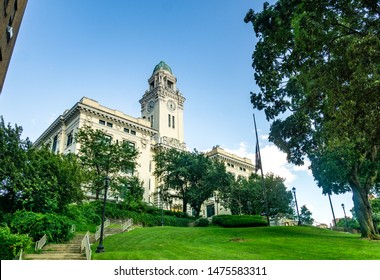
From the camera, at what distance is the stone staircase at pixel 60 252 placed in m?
Answer: 16.1

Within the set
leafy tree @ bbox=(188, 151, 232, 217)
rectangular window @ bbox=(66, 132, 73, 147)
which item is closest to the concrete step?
leafy tree @ bbox=(188, 151, 232, 217)

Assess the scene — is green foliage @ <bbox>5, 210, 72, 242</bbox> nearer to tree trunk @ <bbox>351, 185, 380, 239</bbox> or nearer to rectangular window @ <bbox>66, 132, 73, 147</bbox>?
tree trunk @ <bbox>351, 185, 380, 239</bbox>

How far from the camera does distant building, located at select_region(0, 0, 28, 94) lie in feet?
49.3

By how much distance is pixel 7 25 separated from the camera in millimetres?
16234

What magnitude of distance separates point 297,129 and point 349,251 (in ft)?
35.7

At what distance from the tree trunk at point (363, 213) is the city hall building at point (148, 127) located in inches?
1214

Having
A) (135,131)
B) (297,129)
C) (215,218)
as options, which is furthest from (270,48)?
(135,131)

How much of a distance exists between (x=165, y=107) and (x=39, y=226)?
5294 centimetres

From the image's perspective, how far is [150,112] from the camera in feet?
241

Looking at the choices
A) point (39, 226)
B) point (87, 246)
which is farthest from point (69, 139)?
point (87, 246)

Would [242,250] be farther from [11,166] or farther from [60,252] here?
[11,166]

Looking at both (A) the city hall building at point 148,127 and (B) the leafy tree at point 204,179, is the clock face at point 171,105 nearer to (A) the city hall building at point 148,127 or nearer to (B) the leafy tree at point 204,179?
(A) the city hall building at point 148,127

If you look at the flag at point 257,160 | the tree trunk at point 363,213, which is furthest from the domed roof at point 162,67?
the tree trunk at point 363,213

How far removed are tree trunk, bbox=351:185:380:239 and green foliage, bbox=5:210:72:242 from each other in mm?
22248
